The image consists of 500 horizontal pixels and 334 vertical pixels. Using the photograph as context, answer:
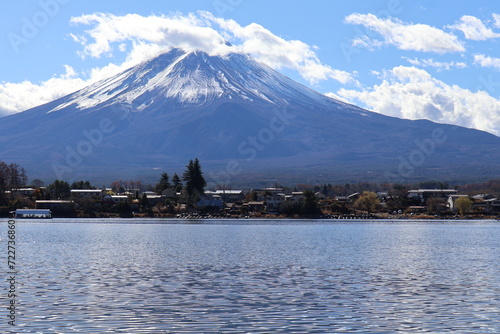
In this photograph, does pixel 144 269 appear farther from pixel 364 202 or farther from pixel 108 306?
pixel 364 202

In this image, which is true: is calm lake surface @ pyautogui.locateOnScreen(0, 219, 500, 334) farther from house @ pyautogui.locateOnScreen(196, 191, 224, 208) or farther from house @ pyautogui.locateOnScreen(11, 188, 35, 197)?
house @ pyautogui.locateOnScreen(11, 188, 35, 197)


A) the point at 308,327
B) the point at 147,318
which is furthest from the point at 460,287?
the point at 147,318

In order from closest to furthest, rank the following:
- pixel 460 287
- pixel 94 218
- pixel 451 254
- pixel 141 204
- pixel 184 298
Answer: pixel 184 298, pixel 460 287, pixel 451 254, pixel 94 218, pixel 141 204

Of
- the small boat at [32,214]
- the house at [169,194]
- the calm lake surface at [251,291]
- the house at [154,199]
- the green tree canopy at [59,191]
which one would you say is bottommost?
the calm lake surface at [251,291]

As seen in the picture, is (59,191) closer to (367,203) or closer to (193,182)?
(193,182)

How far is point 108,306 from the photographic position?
21.8 m

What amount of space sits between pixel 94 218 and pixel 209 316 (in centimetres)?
8839

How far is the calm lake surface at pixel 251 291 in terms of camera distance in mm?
19297

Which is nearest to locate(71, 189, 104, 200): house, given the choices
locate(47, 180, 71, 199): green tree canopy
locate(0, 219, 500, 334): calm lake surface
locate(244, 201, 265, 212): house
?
locate(47, 180, 71, 199): green tree canopy

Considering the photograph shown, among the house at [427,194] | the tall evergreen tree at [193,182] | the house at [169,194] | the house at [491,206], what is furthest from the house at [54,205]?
the house at [491,206]

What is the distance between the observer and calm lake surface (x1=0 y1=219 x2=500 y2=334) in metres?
19.3

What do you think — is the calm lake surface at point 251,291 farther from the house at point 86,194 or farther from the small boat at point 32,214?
the house at point 86,194

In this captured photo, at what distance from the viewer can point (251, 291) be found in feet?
81.9

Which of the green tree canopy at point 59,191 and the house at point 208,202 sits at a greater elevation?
the green tree canopy at point 59,191
